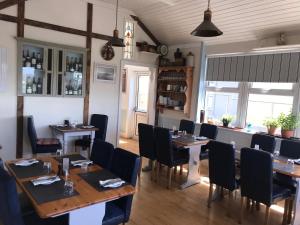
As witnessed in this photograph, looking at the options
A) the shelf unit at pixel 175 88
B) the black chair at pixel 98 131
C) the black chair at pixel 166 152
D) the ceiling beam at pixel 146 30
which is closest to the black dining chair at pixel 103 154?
the black chair at pixel 166 152

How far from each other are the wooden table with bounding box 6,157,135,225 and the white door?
16.7 ft

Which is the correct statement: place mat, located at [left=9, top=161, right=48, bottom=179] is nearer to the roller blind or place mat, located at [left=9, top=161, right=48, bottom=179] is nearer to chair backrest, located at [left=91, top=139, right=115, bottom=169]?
chair backrest, located at [left=91, top=139, right=115, bottom=169]

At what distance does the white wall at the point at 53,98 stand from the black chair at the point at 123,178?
2.68m

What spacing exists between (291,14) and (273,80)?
1.13 metres

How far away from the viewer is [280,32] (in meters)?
4.21

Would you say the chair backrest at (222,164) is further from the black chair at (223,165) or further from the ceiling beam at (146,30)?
the ceiling beam at (146,30)

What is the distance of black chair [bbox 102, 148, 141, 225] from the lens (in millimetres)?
2139

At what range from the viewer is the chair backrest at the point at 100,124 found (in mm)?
5062

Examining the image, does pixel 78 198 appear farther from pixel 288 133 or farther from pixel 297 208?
pixel 288 133

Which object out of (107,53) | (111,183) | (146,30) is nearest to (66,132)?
(107,53)

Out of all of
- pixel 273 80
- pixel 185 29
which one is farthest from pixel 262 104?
pixel 185 29

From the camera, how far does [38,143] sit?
13.9ft

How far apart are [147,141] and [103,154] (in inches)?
60.2

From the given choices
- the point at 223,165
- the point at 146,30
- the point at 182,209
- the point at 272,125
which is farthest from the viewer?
the point at 146,30
